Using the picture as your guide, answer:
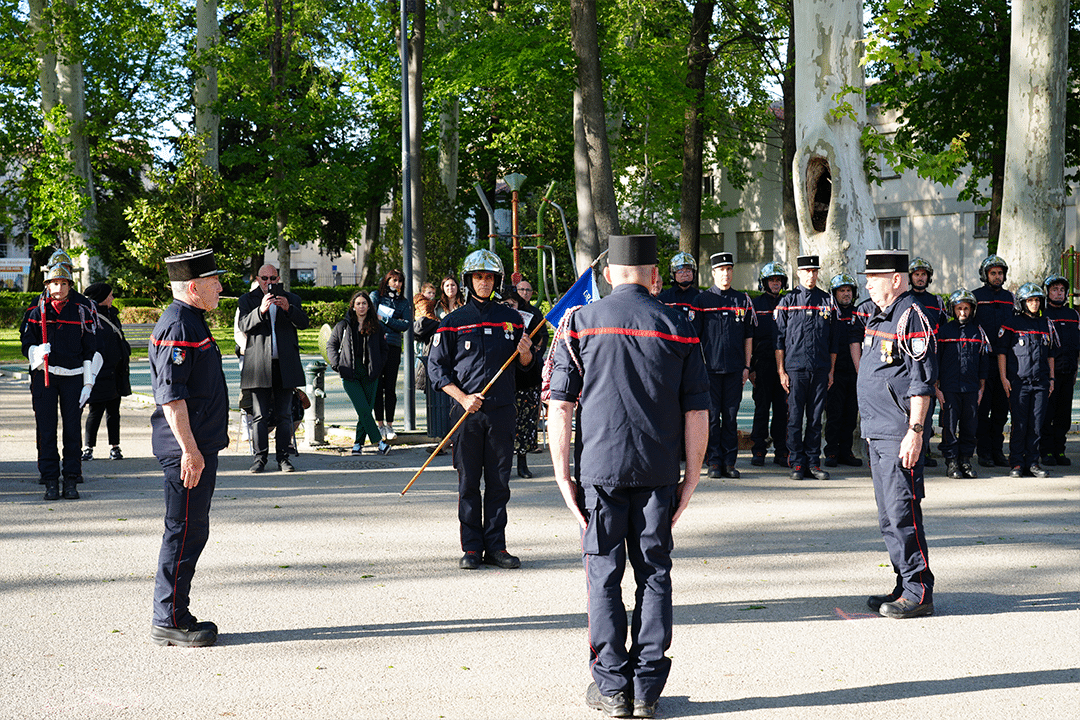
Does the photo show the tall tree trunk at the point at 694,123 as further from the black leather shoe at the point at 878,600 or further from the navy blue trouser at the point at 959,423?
the black leather shoe at the point at 878,600

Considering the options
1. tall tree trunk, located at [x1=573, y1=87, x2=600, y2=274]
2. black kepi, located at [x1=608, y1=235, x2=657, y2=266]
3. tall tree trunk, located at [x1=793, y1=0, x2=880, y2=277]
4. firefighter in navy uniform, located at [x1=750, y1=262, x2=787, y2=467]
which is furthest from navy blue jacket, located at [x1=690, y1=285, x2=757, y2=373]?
tall tree trunk, located at [x1=573, y1=87, x2=600, y2=274]

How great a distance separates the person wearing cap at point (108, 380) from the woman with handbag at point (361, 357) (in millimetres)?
2329

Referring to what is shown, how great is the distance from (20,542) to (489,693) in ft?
15.8

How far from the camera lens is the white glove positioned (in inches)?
382

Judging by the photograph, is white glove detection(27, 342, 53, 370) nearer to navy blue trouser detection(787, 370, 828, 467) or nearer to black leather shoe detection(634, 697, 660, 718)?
black leather shoe detection(634, 697, 660, 718)

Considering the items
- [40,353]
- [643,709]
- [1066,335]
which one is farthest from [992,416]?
[40,353]

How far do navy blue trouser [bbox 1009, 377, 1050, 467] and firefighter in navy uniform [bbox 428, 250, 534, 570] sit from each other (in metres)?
6.45

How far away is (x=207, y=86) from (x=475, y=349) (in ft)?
101

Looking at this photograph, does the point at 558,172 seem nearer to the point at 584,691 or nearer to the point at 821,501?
the point at 821,501

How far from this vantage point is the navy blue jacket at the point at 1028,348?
11594 mm

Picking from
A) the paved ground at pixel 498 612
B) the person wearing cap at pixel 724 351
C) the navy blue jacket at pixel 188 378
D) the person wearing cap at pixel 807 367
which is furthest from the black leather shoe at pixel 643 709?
the person wearing cap at pixel 807 367

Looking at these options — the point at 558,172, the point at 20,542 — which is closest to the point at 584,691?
the point at 20,542

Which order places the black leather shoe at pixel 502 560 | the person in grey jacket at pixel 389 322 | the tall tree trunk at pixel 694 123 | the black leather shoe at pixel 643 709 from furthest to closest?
the tall tree trunk at pixel 694 123, the person in grey jacket at pixel 389 322, the black leather shoe at pixel 502 560, the black leather shoe at pixel 643 709

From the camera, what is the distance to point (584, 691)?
4.94 meters
